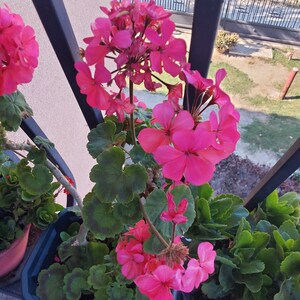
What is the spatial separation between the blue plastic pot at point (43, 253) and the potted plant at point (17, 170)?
3 cm

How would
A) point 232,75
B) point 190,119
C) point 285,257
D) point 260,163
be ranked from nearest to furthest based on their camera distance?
point 190,119
point 285,257
point 260,163
point 232,75

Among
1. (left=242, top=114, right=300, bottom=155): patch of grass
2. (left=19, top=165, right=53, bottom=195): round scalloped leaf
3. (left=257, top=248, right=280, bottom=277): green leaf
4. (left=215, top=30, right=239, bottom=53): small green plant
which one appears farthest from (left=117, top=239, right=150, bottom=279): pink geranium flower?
(left=215, top=30, right=239, bottom=53): small green plant

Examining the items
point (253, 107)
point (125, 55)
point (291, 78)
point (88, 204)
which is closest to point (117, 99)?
point (125, 55)

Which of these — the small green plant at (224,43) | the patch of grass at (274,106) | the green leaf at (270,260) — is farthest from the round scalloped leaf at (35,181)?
the small green plant at (224,43)

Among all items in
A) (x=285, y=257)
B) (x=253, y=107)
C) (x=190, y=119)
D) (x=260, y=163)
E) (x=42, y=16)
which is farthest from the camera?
(x=253, y=107)

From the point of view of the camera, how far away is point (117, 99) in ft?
1.39

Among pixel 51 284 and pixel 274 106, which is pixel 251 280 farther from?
pixel 274 106

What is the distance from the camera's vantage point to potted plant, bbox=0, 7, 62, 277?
0.38 meters

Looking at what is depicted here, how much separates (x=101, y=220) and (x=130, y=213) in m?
0.06

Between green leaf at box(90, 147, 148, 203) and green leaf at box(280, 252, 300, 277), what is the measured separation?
349 mm

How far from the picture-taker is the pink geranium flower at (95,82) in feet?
1.27

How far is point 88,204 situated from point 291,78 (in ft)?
13.3

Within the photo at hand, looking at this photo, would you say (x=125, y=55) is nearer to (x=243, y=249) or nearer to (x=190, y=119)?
(x=190, y=119)

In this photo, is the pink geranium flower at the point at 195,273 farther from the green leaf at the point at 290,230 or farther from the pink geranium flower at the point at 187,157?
the green leaf at the point at 290,230
